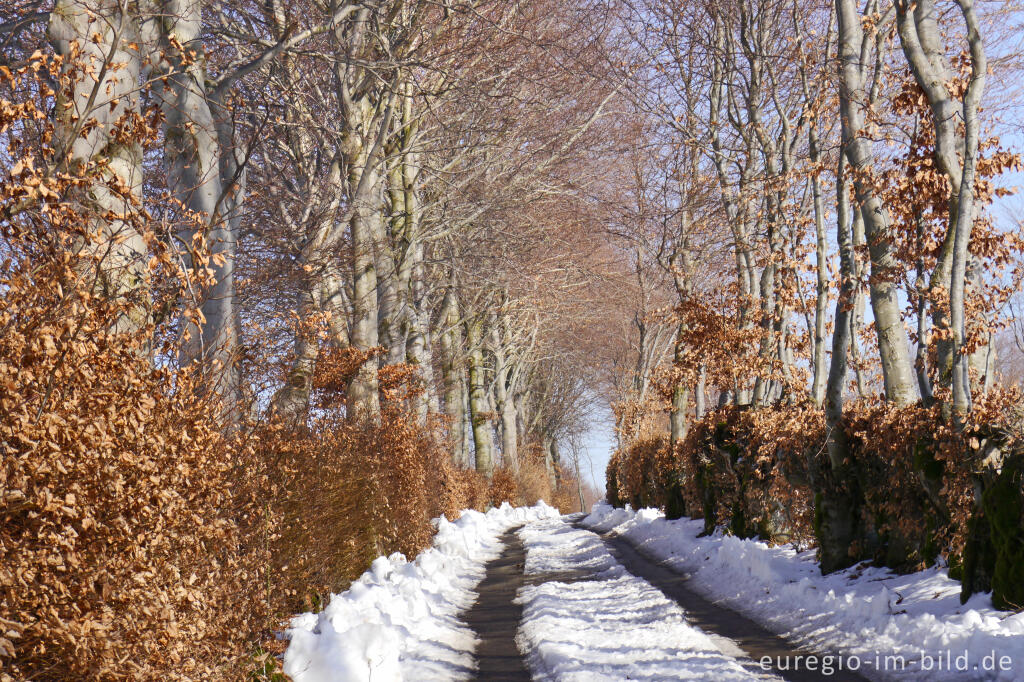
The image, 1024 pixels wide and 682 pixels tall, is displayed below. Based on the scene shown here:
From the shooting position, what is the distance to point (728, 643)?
26.8ft

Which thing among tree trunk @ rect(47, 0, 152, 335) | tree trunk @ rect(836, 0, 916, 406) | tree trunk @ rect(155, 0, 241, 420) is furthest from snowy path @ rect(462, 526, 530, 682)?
tree trunk @ rect(836, 0, 916, 406)

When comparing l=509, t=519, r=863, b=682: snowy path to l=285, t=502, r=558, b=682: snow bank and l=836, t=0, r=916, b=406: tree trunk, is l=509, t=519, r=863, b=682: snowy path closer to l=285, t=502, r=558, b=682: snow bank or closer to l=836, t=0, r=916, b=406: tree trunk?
l=285, t=502, r=558, b=682: snow bank

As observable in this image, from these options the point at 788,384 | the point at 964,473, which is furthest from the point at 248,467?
the point at 788,384

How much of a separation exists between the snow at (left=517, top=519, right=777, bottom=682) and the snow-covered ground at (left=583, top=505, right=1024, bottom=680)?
1.00 m

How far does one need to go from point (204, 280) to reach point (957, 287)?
728cm

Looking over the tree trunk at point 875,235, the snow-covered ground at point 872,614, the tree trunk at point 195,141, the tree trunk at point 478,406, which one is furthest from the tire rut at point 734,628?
the tree trunk at point 478,406

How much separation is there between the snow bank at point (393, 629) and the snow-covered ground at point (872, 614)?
3345 mm

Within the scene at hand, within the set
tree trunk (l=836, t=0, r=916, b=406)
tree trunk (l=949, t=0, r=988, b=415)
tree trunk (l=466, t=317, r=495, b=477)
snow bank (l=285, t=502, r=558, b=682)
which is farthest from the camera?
tree trunk (l=466, t=317, r=495, b=477)

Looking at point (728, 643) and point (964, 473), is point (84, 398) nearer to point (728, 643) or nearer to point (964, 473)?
point (728, 643)

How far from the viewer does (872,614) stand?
8.30 metres

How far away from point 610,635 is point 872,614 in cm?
249

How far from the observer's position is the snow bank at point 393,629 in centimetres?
649

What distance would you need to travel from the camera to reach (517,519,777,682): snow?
22.8 ft

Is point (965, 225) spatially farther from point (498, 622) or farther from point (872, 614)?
point (498, 622)
